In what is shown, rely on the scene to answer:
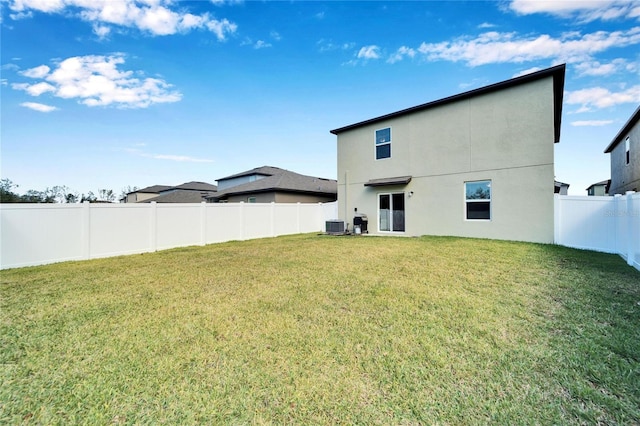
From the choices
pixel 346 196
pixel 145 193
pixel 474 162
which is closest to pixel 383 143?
pixel 346 196

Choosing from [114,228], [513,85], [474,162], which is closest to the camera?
[114,228]

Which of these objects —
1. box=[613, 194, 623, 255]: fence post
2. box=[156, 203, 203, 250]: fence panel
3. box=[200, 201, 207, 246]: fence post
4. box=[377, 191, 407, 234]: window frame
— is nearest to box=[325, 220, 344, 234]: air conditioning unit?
box=[377, 191, 407, 234]: window frame

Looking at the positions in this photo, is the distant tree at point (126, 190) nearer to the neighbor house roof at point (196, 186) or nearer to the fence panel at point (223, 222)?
the neighbor house roof at point (196, 186)

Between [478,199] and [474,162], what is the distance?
1.50 meters

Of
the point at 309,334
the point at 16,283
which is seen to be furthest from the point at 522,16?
the point at 16,283

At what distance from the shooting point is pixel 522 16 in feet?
31.0

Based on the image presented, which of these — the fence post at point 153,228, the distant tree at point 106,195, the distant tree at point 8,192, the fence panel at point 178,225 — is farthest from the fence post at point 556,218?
the distant tree at point 106,195

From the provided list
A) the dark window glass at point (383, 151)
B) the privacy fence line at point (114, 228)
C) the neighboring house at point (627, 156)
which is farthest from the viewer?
the dark window glass at point (383, 151)

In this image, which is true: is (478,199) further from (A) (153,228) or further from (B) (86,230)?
(B) (86,230)

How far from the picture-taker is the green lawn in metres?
2.11

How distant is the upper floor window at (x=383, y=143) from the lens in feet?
44.1

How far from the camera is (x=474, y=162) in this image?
426 inches

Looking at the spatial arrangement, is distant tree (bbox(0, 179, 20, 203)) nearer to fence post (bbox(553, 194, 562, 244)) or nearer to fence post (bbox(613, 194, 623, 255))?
fence post (bbox(553, 194, 562, 244))

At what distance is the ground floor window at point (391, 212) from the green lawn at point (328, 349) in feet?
24.6
